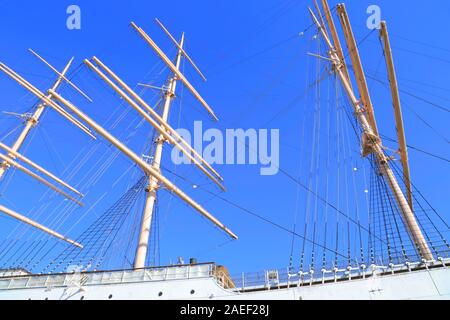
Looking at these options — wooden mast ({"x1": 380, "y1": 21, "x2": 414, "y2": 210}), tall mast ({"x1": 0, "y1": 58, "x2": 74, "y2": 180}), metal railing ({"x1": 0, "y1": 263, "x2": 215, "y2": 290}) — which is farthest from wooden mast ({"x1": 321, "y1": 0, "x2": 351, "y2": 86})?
tall mast ({"x1": 0, "y1": 58, "x2": 74, "y2": 180})

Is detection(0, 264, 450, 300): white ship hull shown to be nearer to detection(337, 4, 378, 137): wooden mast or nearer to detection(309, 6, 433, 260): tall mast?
detection(309, 6, 433, 260): tall mast

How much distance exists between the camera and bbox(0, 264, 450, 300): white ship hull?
10.1 metres

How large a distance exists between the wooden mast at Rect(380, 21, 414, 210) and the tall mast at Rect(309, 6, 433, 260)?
35.2 inches

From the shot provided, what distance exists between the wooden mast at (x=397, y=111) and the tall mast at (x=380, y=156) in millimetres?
894

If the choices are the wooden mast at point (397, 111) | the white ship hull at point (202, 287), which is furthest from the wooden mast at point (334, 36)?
the white ship hull at point (202, 287)

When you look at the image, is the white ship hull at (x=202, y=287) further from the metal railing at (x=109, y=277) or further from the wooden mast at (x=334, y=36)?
the wooden mast at (x=334, y=36)

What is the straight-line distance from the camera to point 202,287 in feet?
39.8

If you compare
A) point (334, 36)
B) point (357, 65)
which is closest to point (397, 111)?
point (357, 65)

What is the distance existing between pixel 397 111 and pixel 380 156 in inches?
105


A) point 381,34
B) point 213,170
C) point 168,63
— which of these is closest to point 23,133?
point 168,63

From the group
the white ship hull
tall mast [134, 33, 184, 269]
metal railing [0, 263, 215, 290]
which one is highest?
tall mast [134, 33, 184, 269]

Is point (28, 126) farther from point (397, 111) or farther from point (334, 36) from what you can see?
point (397, 111)
